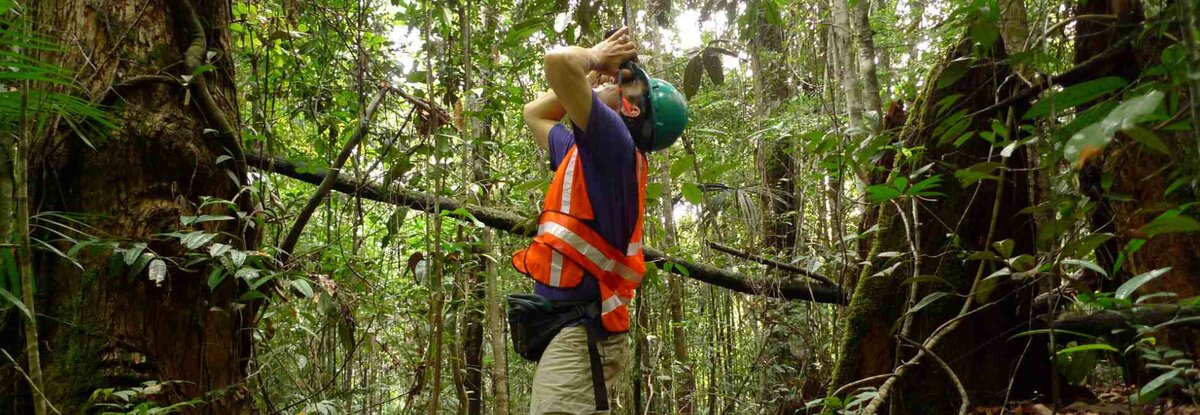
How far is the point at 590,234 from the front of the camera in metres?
2.38

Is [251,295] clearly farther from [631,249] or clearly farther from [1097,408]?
[1097,408]

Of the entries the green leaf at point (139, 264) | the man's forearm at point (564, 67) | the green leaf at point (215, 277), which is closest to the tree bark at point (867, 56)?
the man's forearm at point (564, 67)

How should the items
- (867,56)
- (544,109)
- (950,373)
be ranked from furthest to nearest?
1. (867,56)
2. (544,109)
3. (950,373)

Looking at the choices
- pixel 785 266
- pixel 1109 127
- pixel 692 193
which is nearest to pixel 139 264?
pixel 692 193

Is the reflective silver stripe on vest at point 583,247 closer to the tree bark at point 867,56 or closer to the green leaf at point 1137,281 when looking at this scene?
the green leaf at point 1137,281

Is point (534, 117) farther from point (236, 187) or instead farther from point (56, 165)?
point (56, 165)

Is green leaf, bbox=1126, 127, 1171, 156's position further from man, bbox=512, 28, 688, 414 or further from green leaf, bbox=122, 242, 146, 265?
green leaf, bbox=122, 242, 146, 265

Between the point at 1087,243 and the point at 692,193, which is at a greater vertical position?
the point at 692,193

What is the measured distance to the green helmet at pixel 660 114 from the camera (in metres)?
2.57

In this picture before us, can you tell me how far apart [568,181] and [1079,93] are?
5.05 ft

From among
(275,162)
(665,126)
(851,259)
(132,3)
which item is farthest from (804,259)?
(132,3)

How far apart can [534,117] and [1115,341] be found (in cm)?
251

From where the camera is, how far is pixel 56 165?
2.23 m

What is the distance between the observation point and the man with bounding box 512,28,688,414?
89.7 inches
